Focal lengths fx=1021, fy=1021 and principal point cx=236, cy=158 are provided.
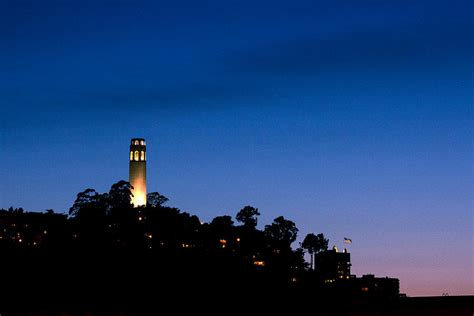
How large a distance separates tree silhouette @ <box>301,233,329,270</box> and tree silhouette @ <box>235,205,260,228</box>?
1017 centimetres

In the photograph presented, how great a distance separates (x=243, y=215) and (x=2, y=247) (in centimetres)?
5454

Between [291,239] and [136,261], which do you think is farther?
[291,239]

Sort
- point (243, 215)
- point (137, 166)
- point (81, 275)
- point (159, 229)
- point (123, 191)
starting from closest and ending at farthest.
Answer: point (81, 275) → point (159, 229) → point (123, 191) → point (243, 215) → point (137, 166)

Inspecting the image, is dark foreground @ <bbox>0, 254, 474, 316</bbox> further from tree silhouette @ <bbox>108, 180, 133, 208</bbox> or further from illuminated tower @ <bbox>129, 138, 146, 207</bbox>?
illuminated tower @ <bbox>129, 138, 146, 207</bbox>

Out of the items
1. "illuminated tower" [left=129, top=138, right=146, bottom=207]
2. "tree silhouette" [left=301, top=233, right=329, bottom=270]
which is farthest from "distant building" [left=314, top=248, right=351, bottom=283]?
"illuminated tower" [left=129, top=138, right=146, bottom=207]

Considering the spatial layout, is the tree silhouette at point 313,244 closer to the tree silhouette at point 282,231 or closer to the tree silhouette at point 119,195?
the tree silhouette at point 282,231

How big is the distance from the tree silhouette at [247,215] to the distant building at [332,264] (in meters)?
14.2

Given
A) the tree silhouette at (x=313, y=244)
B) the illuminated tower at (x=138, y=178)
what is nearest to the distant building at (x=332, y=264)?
the tree silhouette at (x=313, y=244)

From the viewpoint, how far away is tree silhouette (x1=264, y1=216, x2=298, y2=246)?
175125 millimetres

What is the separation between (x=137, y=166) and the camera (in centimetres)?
19712

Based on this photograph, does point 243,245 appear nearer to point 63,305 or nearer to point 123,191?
point 123,191

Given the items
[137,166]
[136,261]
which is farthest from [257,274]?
[137,166]

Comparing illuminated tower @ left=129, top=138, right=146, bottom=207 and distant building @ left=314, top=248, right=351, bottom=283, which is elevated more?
illuminated tower @ left=129, top=138, right=146, bottom=207

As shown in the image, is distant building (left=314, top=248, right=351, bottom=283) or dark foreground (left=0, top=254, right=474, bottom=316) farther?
distant building (left=314, top=248, right=351, bottom=283)
